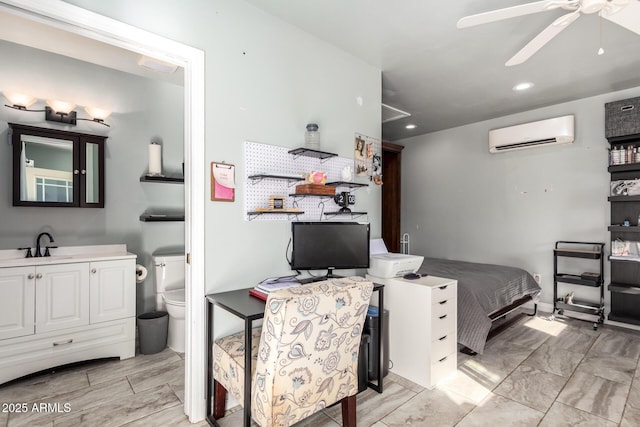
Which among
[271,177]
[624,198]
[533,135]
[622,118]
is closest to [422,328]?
[271,177]

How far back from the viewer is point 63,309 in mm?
2455

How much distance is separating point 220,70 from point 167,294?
2.06 metres

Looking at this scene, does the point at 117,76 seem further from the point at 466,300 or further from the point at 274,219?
the point at 466,300

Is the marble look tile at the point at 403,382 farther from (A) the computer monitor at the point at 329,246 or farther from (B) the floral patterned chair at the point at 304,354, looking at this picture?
(A) the computer monitor at the point at 329,246

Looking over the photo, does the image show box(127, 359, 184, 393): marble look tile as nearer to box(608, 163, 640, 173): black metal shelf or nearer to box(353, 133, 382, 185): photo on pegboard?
box(353, 133, 382, 185): photo on pegboard

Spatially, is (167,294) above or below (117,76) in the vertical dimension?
below

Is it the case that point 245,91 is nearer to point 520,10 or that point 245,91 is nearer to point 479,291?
point 520,10

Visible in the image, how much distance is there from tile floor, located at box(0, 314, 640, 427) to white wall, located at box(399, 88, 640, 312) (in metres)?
1.51

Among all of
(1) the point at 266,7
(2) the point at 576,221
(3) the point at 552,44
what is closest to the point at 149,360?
(1) the point at 266,7

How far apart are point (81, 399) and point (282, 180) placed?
194 cm

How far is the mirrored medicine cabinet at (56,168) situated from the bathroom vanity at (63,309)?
1.47 feet

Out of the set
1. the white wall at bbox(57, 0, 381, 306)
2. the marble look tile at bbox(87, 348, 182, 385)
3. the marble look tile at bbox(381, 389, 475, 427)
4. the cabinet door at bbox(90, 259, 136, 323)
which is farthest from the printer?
the cabinet door at bbox(90, 259, 136, 323)

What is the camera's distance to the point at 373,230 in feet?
9.78

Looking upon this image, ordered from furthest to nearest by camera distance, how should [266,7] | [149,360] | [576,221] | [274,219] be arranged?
[576,221]
[149,360]
[274,219]
[266,7]
